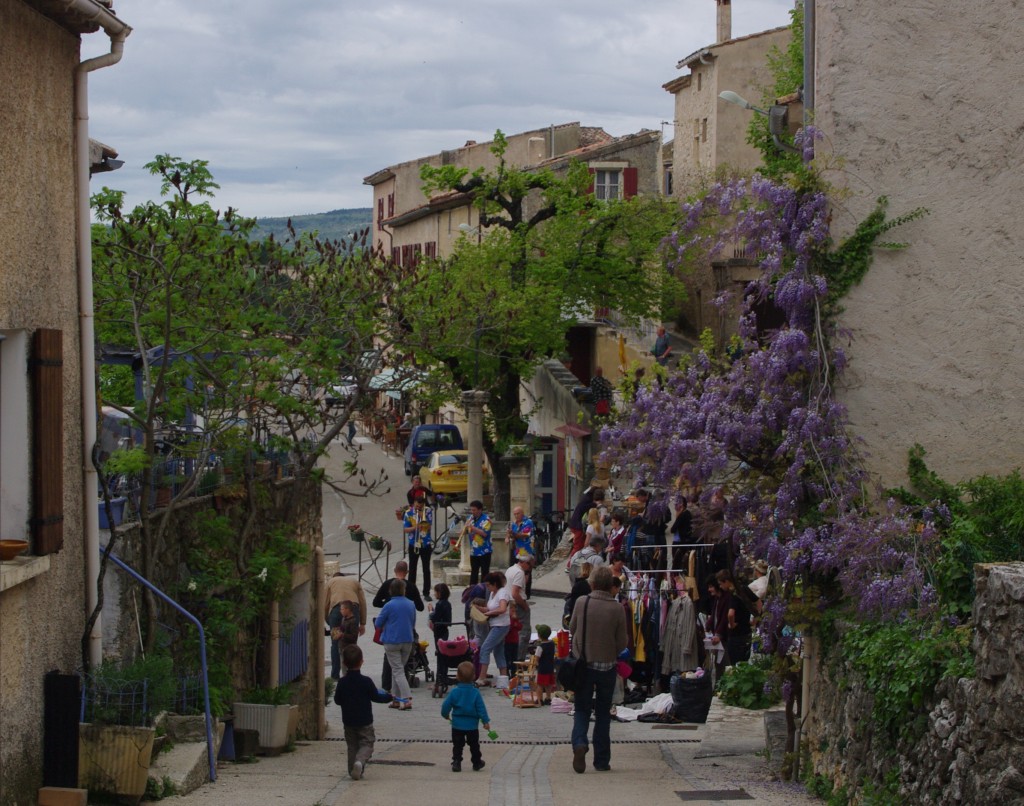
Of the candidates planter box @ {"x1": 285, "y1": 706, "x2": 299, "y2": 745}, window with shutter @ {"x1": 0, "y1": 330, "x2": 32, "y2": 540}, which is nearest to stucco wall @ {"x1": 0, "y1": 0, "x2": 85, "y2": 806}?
window with shutter @ {"x1": 0, "y1": 330, "x2": 32, "y2": 540}

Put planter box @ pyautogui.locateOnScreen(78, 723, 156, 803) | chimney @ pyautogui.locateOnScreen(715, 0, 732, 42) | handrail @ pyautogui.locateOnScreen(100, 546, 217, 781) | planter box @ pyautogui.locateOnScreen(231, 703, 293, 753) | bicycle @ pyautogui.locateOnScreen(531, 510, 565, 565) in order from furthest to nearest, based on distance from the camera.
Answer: chimney @ pyautogui.locateOnScreen(715, 0, 732, 42) → bicycle @ pyautogui.locateOnScreen(531, 510, 565, 565) → planter box @ pyautogui.locateOnScreen(231, 703, 293, 753) → handrail @ pyautogui.locateOnScreen(100, 546, 217, 781) → planter box @ pyautogui.locateOnScreen(78, 723, 156, 803)

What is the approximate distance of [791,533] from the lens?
482 inches

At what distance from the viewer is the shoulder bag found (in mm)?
12047

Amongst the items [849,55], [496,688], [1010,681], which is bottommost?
[496,688]

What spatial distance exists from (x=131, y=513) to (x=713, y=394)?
5047 mm

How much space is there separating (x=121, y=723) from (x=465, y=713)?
12.1ft

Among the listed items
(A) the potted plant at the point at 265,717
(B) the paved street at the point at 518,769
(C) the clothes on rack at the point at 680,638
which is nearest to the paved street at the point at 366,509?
(B) the paved street at the point at 518,769

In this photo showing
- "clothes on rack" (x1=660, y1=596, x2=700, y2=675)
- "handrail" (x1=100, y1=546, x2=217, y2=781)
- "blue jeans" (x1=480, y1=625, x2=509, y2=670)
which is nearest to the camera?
"handrail" (x1=100, y1=546, x2=217, y2=781)

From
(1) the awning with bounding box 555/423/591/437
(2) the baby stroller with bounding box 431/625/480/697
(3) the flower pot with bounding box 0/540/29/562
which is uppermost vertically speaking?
(3) the flower pot with bounding box 0/540/29/562

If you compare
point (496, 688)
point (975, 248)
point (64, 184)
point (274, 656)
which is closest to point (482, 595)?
point (496, 688)

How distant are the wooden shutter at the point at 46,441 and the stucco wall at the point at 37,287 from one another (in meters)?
0.19

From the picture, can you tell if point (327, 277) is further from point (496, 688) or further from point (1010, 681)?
point (1010, 681)

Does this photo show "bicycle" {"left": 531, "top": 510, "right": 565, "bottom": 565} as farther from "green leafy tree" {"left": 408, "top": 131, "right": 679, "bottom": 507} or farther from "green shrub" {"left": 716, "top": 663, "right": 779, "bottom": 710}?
"green shrub" {"left": 716, "top": 663, "right": 779, "bottom": 710}

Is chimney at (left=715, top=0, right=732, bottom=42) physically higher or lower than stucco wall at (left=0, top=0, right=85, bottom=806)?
higher
